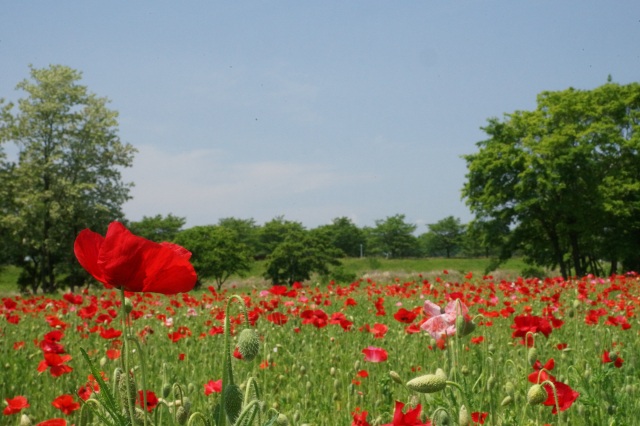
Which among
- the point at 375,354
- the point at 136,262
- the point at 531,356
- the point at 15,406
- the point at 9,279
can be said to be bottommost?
the point at 9,279

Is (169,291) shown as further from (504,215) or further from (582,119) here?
(582,119)

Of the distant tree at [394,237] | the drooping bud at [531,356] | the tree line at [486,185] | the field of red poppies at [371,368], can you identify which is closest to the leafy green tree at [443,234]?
the distant tree at [394,237]

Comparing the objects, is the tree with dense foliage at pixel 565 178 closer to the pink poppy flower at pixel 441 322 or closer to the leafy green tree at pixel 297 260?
the leafy green tree at pixel 297 260

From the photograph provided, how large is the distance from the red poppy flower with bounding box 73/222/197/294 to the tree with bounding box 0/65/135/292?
28219 mm

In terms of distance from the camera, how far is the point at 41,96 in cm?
2894

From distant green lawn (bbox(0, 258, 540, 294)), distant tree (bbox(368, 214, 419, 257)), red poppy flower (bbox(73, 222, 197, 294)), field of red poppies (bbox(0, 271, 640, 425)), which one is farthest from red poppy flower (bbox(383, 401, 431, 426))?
distant tree (bbox(368, 214, 419, 257))

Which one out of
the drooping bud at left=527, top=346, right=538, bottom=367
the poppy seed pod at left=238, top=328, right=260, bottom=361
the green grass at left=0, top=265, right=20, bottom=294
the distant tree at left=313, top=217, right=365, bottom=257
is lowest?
the green grass at left=0, top=265, right=20, bottom=294

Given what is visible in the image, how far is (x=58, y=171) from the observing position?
29.0m

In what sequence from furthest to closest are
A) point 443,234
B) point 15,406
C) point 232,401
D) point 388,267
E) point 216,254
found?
point 443,234
point 388,267
point 216,254
point 15,406
point 232,401

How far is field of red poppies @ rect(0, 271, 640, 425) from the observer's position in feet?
6.40

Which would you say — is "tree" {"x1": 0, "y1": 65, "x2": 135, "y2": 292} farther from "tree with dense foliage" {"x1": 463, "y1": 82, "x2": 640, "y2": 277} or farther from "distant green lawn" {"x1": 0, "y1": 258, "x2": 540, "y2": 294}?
"tree with dense foliage" {"x1": 463, "y1": 82, "x2": 640, "y2": 277}

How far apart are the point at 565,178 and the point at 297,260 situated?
46.1ft

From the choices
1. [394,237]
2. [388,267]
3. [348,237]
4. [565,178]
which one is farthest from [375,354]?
[394,237]

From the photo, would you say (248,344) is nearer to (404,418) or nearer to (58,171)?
(404,418)
